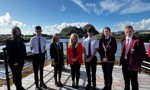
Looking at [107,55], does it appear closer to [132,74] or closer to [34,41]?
[132,74]

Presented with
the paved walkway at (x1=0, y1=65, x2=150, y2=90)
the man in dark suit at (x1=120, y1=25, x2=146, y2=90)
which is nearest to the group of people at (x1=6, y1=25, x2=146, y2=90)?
the man in dark suit at (x1=120, y1=25, x2=146, y2=90)

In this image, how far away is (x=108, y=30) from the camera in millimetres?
5855

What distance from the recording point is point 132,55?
502 cm

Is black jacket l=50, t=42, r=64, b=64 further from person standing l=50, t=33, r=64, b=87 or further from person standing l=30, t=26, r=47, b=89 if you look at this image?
person standing l=30, t=26, r=47, b=89

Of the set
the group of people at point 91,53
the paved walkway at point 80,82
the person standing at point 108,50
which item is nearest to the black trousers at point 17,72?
the group of people at point 91,53

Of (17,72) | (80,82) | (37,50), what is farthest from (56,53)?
(17,72)

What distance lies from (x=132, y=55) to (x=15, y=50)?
278cm

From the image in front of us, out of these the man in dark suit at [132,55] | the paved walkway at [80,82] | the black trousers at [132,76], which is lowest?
the paved walkway at [80,82]

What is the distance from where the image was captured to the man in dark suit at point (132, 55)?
16.3 feet

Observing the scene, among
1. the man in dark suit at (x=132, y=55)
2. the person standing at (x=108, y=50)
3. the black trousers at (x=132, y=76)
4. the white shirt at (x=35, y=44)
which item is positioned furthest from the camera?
the white shirt at (x=35, y=44)

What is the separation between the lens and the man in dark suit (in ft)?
16.3

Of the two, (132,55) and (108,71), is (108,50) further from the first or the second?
(132,55)

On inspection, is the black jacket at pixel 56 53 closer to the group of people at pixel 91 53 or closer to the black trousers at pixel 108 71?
the group of people at pixel 91 53

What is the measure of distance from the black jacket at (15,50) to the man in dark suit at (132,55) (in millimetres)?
2501
